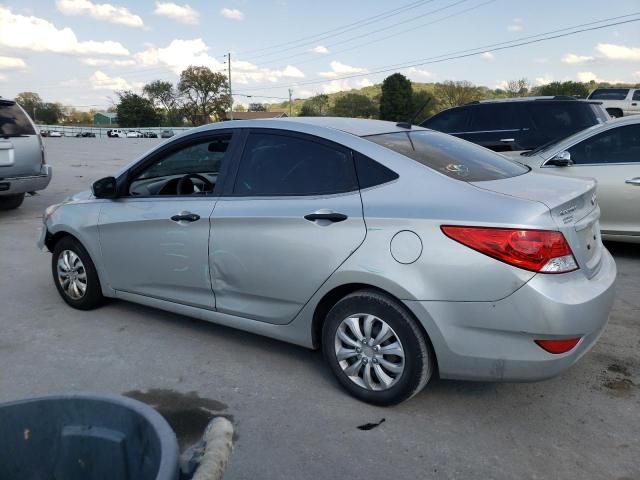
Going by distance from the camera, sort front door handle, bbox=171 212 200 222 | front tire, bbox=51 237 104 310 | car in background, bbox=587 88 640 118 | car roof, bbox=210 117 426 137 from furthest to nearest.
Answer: car in background, bbox=587 88 640 118 < front tire, bbox=51 237 104 310 < front door handle, bbox=171 212 200 222 < car roof, bbox=210 117 426 137

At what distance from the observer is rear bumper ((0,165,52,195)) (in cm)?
872

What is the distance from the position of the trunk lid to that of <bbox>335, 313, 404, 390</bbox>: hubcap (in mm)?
956

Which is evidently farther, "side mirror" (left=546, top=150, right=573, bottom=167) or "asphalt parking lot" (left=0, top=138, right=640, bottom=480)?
"side mirror" (left=546, top=150, right=573, bottom=167)

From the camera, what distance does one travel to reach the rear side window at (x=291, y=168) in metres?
3.41

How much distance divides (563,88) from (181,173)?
52009mm

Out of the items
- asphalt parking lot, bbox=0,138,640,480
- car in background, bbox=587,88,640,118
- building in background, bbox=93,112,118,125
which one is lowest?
asphalt parking lot, bbox=0,138,640,480

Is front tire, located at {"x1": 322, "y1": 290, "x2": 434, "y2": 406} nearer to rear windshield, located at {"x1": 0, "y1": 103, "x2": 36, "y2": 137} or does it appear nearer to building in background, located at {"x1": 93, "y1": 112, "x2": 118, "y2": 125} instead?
rear windshield, located at {"x1": 0, "y1": 103, "x2": 36, "y2": 137}

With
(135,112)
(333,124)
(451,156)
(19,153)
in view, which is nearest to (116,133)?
(135,112)

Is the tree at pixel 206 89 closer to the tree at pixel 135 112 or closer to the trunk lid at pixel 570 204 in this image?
the tree at pixel 135 112

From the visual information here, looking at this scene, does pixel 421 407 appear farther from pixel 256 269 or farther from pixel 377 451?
→ pixel 256 269

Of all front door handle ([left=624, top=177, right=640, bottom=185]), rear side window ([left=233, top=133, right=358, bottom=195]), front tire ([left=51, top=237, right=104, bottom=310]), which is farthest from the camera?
front door handle ([left=624, top=177, right=640, bottom=185])

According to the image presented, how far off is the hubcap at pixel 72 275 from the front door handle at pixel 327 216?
7.85 ft

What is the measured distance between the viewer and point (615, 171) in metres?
6.20

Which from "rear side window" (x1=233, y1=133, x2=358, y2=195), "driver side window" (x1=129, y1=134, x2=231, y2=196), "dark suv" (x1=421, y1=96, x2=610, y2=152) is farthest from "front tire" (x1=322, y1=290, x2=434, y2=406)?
"dark suv" (x1=421, y1=96, x2=610, y2=152)
